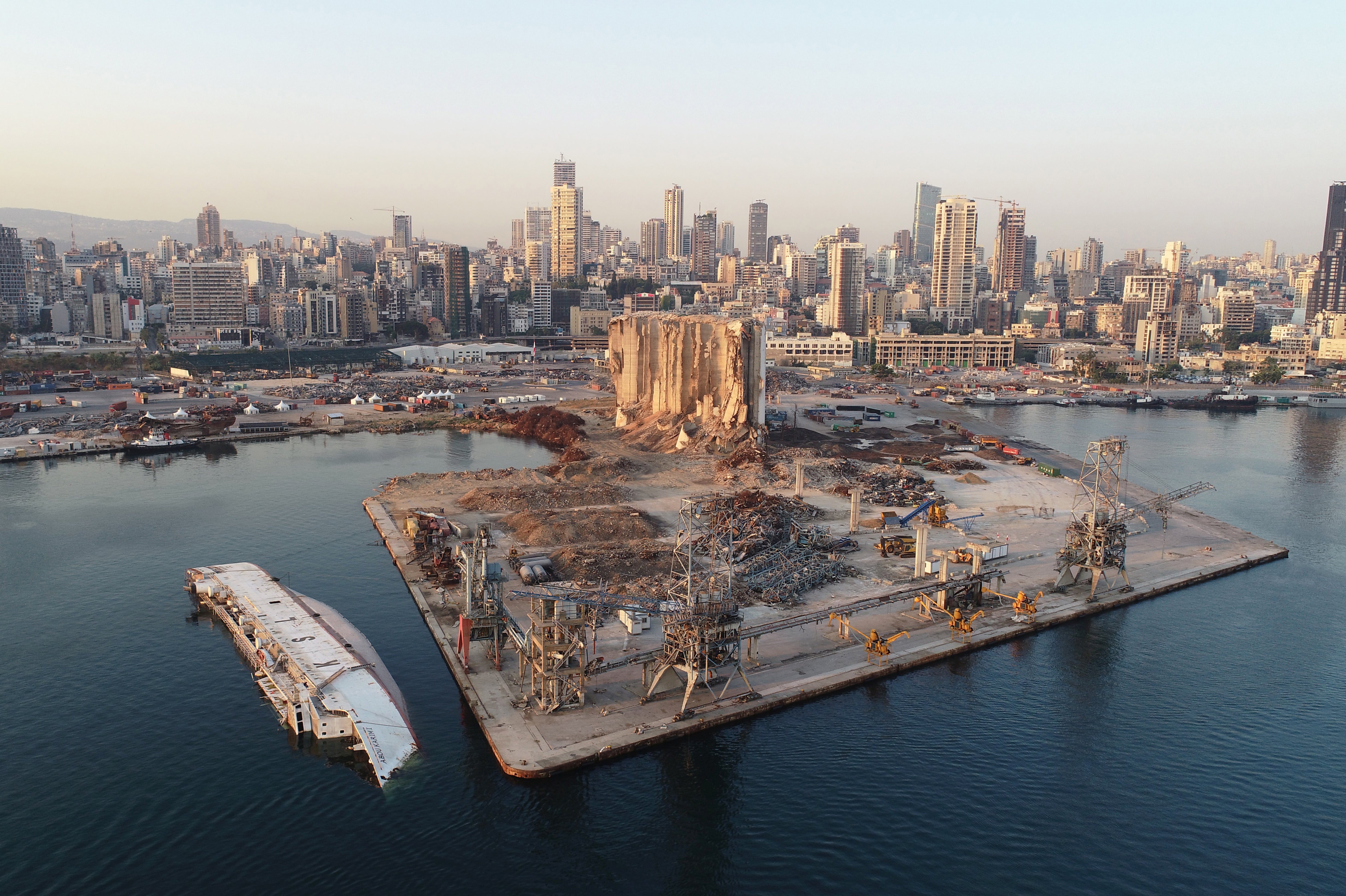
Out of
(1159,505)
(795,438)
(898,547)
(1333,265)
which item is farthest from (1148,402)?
(1333,265)

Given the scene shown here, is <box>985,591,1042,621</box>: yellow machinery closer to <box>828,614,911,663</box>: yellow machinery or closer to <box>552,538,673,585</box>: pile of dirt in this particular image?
<box>828,614,911,663</box>: yellow machinery

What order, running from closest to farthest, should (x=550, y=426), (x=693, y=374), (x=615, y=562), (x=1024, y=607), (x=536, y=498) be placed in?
1. (x=1024, y=607)
2. (x=615, y=562)
3. (x=536, y=498)
4. (x=693, y=374)
5. (x=550, y=426)

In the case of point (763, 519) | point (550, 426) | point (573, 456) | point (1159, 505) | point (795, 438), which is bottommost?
point (573, 456)

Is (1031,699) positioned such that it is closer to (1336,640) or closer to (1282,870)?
(1282,870)

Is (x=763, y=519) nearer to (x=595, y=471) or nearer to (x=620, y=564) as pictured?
(x=620, y=564)

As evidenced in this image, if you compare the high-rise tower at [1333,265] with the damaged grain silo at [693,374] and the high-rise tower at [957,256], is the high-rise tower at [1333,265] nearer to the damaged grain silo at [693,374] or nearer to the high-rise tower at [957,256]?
the high-rise tower at [957,256]

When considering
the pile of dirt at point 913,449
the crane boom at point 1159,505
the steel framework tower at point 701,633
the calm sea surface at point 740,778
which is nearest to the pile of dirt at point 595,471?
the calm sea surface at point 740,778

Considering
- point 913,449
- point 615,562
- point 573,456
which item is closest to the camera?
point 615,562
